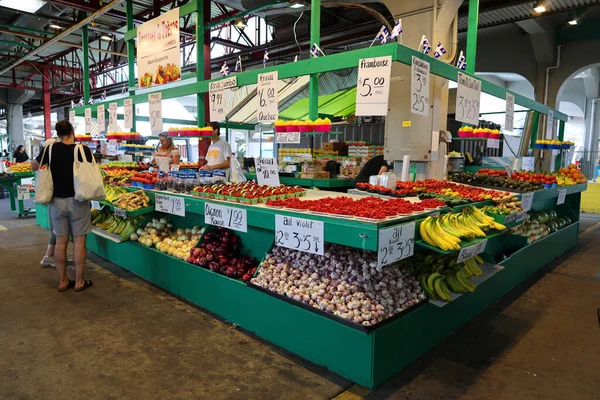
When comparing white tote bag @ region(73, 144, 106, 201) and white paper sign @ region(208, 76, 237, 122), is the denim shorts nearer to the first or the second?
white tote bag @ region(73, 144, 106, 201)

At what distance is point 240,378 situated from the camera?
2.88 m

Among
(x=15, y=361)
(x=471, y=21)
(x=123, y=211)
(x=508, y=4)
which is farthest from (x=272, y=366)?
(x=508, y=4)

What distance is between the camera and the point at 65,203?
14.3 feet

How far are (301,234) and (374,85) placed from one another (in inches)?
54.9

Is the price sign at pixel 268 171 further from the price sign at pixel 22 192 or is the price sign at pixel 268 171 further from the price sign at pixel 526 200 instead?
the price sign at pixel 22 192

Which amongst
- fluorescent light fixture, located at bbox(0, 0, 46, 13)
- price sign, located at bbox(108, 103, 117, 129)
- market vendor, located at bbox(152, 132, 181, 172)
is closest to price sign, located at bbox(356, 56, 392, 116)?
market vendor, located at bbox(152, 132, 181, 172)

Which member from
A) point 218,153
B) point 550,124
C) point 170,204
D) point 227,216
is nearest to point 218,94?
point 170,204

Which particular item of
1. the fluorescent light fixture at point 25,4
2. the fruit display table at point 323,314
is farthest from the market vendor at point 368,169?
the fluorescent light fixture at point 25,4

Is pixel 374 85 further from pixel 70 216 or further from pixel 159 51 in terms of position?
pixel 159 51

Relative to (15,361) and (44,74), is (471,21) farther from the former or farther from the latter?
(44,74)

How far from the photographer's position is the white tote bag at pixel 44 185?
4219mm

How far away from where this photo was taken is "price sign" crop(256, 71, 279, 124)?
14.1 ft

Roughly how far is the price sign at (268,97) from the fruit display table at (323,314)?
1.03 meters

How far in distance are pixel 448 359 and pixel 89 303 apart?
11.5 feet
